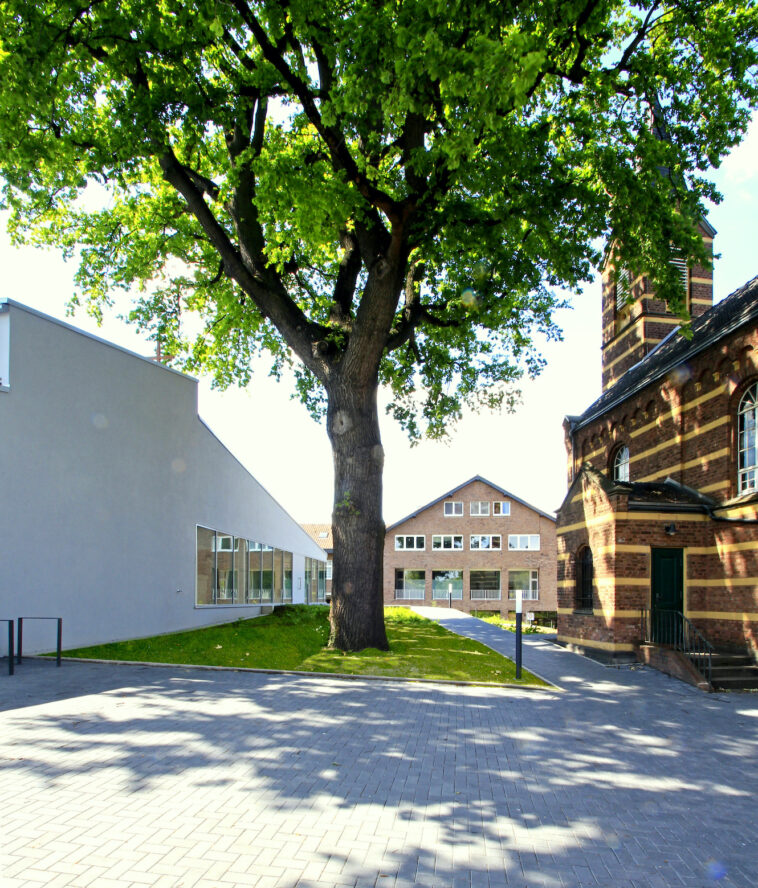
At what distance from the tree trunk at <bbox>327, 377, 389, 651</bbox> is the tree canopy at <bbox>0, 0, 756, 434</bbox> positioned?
3.18 ft

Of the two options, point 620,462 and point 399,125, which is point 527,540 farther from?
point 399,125

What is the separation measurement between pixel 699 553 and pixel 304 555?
81.3 feet

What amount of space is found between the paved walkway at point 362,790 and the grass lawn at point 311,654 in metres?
1.79

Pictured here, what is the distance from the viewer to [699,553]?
1448 centimetres

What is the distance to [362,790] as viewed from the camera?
5383 millimetres

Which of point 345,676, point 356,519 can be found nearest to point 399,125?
point 356,519

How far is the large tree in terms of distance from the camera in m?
9.99

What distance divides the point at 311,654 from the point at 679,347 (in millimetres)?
12012

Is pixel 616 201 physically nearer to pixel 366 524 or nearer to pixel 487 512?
pixel 366 524

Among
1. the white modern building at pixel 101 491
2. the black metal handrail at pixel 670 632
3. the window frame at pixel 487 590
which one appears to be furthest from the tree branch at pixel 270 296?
the window frame at pixel 487 590

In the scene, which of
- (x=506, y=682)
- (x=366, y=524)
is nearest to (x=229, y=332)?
(x=366, y=524)

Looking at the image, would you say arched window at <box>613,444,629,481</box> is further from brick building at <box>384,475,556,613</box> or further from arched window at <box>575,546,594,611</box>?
brick building at <box>384,475,556,613</box>

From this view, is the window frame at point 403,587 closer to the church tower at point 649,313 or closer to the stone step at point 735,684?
the church tower at point 649,313

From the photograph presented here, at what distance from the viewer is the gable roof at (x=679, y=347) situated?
1409 centimetres
